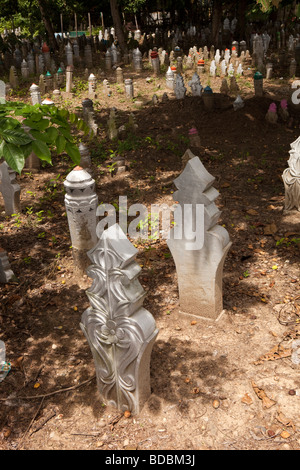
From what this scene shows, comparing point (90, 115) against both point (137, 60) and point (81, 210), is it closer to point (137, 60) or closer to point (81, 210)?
point (81, 210)

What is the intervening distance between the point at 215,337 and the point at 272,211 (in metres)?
3.43

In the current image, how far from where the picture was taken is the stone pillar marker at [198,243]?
4.67 m

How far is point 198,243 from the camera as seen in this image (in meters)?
4.81

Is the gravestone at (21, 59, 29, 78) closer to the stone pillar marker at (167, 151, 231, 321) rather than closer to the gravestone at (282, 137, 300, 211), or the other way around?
the gravestone at (282, 137, 300, 211)

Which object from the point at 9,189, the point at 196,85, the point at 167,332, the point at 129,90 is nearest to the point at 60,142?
the point at 167,332

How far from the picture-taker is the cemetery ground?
3.85 metres

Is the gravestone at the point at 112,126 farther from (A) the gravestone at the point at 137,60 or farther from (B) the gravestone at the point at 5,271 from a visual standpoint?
(A) the gravestone at the point at 137,60

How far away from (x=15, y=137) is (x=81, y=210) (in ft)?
9.09

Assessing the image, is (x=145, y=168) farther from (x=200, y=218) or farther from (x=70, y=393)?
(x=70, y=393)

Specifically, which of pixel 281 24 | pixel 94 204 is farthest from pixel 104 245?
pixel 281 24

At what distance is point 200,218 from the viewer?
4.71 m

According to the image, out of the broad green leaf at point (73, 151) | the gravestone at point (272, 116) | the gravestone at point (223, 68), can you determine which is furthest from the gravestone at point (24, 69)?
the broad green leaf at point (73, 151)

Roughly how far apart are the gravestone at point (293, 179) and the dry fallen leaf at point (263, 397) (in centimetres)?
390

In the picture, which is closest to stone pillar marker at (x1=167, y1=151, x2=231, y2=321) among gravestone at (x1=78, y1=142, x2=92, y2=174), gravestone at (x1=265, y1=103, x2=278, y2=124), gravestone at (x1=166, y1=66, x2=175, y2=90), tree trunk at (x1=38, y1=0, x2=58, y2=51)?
gravestone at (x1=78, y1=142, x2=92, y2=174)
